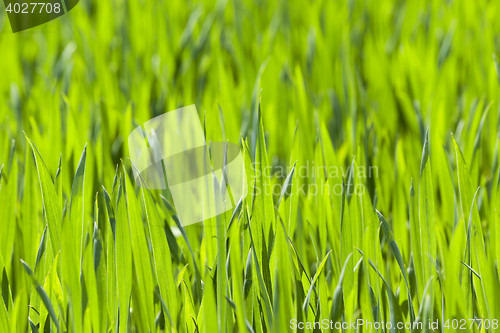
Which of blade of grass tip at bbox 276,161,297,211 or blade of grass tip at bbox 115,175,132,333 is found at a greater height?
blade of grass tip at bbox 276,161,297,211

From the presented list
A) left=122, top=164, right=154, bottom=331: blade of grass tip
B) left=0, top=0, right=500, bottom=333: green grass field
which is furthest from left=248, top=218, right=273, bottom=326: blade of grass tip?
left=122, top=164, right=154, bottom=331: blade of grass tip

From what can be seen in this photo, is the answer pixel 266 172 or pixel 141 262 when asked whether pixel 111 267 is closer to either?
pixel 141 262

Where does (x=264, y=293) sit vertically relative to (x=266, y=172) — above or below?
below

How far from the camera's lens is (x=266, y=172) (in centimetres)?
44

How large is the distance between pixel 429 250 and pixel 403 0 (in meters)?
1.24

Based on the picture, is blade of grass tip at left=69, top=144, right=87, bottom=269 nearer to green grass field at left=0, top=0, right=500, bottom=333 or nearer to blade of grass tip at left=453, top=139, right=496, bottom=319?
green grass field at left=0, top=0, right=500, bottom=333

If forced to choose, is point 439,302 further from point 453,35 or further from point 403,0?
point 403,0

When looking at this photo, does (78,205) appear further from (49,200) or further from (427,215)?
(427,215)

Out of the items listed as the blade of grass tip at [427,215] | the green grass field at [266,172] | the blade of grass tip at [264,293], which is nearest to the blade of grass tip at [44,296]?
the green grass field at [266,172]

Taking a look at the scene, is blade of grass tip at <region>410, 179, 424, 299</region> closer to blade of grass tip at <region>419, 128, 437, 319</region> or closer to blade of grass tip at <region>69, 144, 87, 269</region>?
blade of grass tip at <region>419, 128, 437, 319</region>

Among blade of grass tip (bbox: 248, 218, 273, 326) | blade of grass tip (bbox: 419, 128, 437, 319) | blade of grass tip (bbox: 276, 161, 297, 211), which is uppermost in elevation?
blade of grass tip (bbox: 276, 161, 297, 211)

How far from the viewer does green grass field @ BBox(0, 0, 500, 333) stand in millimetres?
391

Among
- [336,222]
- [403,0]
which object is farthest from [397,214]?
[403,0]

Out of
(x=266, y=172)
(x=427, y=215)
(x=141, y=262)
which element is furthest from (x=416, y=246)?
(x=141, y=262)
